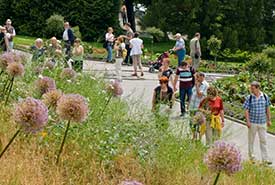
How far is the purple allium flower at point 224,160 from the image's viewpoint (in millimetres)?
3672

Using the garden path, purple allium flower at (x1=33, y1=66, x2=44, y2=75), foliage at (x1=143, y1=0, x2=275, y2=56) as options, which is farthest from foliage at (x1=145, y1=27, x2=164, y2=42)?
purple allium flower at (x1=33, y1=66, x2=44, y2=75)

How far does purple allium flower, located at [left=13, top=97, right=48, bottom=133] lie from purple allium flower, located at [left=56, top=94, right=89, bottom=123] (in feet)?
1.23

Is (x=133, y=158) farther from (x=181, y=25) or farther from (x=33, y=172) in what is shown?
(x=181, y=25)

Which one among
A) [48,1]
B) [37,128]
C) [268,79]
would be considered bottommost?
[268,79]

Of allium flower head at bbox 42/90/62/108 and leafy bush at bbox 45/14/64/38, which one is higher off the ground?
leafy bush at bbox 45/14/64/38

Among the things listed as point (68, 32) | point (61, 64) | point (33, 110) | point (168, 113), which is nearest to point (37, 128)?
point (33, 110)

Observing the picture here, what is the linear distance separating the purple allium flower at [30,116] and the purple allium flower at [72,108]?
0.38 metres

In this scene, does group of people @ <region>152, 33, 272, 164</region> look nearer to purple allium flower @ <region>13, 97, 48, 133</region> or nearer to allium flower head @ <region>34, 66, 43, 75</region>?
allium flower head @ <region>34, 66, 43, 75</region>

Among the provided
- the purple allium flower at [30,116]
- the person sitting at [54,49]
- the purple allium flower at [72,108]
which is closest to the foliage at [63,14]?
Result: the person sitting at [54,49]

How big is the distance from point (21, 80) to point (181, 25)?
35.4 metres

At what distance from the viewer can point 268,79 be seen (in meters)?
22.0

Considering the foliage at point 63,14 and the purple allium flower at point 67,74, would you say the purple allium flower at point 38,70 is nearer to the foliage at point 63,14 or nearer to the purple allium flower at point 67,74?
the purple allium flower at point 67,74

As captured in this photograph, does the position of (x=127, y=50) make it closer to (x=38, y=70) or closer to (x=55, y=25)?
(x=55, y=25)

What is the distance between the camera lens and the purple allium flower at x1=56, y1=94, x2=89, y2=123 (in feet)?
14.1
